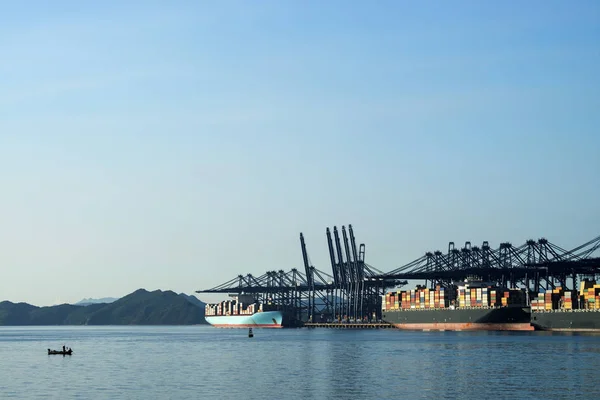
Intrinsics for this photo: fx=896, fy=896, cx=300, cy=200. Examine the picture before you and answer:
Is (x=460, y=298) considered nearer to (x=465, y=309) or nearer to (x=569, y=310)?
(x=465, y=309)

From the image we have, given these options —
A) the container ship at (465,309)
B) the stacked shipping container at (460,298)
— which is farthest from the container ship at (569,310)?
the stacked shipping container at (460,298)

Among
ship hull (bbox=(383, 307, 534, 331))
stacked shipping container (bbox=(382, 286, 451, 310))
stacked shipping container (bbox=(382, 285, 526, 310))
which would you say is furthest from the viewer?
stacked shipping container (bbox=(382, 286, 451, 310))

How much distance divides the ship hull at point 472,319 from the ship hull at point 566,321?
28.2 feet

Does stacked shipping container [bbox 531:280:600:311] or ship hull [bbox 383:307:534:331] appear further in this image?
ship hull [bbox 383:307:534:331]

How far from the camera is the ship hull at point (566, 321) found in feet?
458

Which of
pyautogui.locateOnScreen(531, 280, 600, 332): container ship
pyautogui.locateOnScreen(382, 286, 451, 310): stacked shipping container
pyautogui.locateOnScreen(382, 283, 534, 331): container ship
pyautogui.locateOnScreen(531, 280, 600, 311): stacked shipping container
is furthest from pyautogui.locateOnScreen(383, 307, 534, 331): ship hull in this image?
pyautogui.locateOnScreen(531, 280, 600, 311): stacked shipping container

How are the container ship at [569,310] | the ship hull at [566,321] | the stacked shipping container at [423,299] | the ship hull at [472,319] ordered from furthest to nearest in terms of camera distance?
the stacked shipping container at [423,299] < the ship hull at [472,319] < the container ship at [569,310] < the ship hull at [566,321]

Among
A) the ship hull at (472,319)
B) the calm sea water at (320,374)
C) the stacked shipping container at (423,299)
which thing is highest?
the stacked shipping container at (423,299)

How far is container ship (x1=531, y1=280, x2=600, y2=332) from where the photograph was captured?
140625 mm

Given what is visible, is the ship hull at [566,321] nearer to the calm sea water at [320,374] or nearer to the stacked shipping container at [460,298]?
the stacked shipping container at [460,298]

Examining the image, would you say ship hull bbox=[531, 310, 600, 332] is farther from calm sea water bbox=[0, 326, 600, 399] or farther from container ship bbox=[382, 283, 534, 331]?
calm sea water bbox=[0, 326, 600, 399]

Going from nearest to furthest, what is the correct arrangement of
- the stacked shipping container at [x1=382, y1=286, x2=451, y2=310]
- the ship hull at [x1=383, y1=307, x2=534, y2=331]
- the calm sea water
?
the calm sea water → the ship hull at [x1=383, y1=307, x2=534, y2=331] → the stacked shipping container at [x1=382, y1=286, x2=451, y2=310]

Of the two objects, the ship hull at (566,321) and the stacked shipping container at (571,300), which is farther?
the stacked shipping container at (571,300)

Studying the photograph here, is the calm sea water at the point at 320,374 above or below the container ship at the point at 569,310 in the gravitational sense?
below
